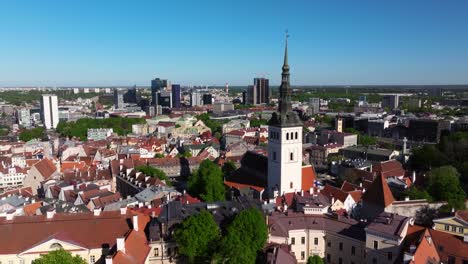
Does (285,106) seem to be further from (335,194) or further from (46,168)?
(46,168)

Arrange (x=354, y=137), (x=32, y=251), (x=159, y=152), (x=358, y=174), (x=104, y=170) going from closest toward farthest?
(x=32, y=251), (x=358, y=174), (x=104, y=170), (x=159, y=152), (x=354, y=137)

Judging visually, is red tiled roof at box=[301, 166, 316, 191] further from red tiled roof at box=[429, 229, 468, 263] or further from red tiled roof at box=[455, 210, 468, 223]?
red tiled roof at box=[429, 229, 468, 263]

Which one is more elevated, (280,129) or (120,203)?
(280,129)

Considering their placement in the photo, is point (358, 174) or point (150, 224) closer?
point (150, 224)

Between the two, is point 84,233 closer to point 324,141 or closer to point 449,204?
point 449,204

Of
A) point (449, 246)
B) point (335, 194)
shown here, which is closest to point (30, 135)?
point (335, 194)

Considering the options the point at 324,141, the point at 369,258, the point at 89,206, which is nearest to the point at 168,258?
the point at 369,258
